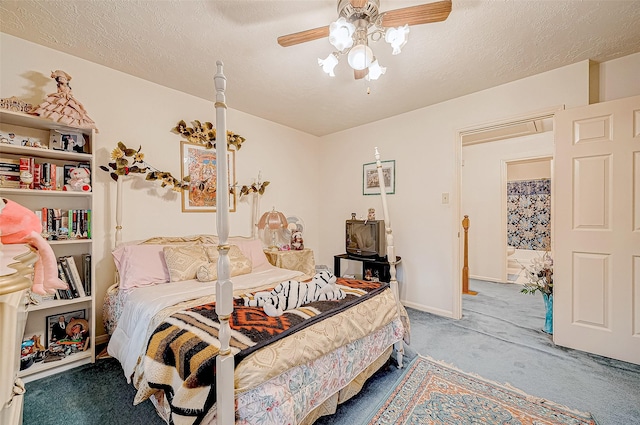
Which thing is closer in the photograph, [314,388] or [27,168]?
[314,388]

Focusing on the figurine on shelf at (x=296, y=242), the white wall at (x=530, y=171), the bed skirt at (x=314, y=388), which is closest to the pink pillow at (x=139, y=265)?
the bed skirt at (x=314, y=388)

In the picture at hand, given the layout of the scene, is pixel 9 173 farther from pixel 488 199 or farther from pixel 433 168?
pixel 488 199

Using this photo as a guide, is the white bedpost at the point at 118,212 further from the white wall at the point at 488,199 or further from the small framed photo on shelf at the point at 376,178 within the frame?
the white wall at the point at 488,199

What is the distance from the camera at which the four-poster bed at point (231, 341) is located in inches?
41.7

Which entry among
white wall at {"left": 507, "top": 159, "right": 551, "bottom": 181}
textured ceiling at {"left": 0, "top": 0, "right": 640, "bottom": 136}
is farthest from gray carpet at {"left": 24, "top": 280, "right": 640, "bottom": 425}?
white wall at {"left": 507, "top": 159, "right": 551, "bottom": 181}

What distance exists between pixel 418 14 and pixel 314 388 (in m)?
1.98

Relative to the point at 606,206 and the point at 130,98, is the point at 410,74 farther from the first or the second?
the point at 130,98

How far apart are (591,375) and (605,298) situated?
0.64m

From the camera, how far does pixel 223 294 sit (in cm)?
104

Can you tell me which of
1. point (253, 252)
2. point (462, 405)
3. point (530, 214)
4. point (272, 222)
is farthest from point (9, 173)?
point (530, 214)

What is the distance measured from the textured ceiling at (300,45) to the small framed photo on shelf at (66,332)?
84.1 inches

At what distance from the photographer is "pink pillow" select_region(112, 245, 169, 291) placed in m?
2.11

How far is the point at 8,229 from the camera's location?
54 cm

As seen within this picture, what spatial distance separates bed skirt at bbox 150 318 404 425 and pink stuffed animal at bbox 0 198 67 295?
79 cm
